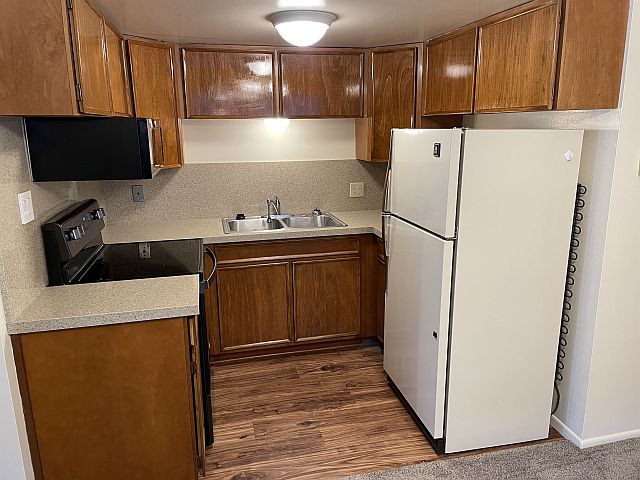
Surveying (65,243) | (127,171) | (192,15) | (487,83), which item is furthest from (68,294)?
(487,83)

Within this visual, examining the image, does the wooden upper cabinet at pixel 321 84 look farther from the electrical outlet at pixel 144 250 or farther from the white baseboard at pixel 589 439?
the white baseboard at pixel 589 439

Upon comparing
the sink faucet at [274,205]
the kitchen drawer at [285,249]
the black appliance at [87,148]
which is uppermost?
the black appliance at [87,148]

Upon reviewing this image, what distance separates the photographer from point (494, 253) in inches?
83.2

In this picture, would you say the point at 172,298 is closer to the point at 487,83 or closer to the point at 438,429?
the point at 438,429

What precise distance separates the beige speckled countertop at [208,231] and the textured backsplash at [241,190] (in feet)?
0.31

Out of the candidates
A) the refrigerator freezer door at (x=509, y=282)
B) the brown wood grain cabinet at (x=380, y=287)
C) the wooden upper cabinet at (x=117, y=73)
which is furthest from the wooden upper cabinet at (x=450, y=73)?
the wooden upper cabinet at (x=117, y=73)

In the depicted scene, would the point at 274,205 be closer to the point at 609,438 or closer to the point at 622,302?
the point at 622,302

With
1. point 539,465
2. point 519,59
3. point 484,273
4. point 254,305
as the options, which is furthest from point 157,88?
point 539,465

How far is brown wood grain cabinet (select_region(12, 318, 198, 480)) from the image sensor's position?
1.73m

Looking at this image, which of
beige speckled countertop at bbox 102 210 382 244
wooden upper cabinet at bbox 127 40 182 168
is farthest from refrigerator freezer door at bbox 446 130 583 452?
wooden upper cabinet at bbox 127 40 182 168

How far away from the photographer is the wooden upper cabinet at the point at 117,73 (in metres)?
2.29

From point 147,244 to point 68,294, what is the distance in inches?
32.1

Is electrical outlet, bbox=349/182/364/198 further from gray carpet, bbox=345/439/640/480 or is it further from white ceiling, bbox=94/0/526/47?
gray carpet, bbox=345/439/640/480

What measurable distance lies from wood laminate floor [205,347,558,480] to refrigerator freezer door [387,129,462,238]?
1.07m
